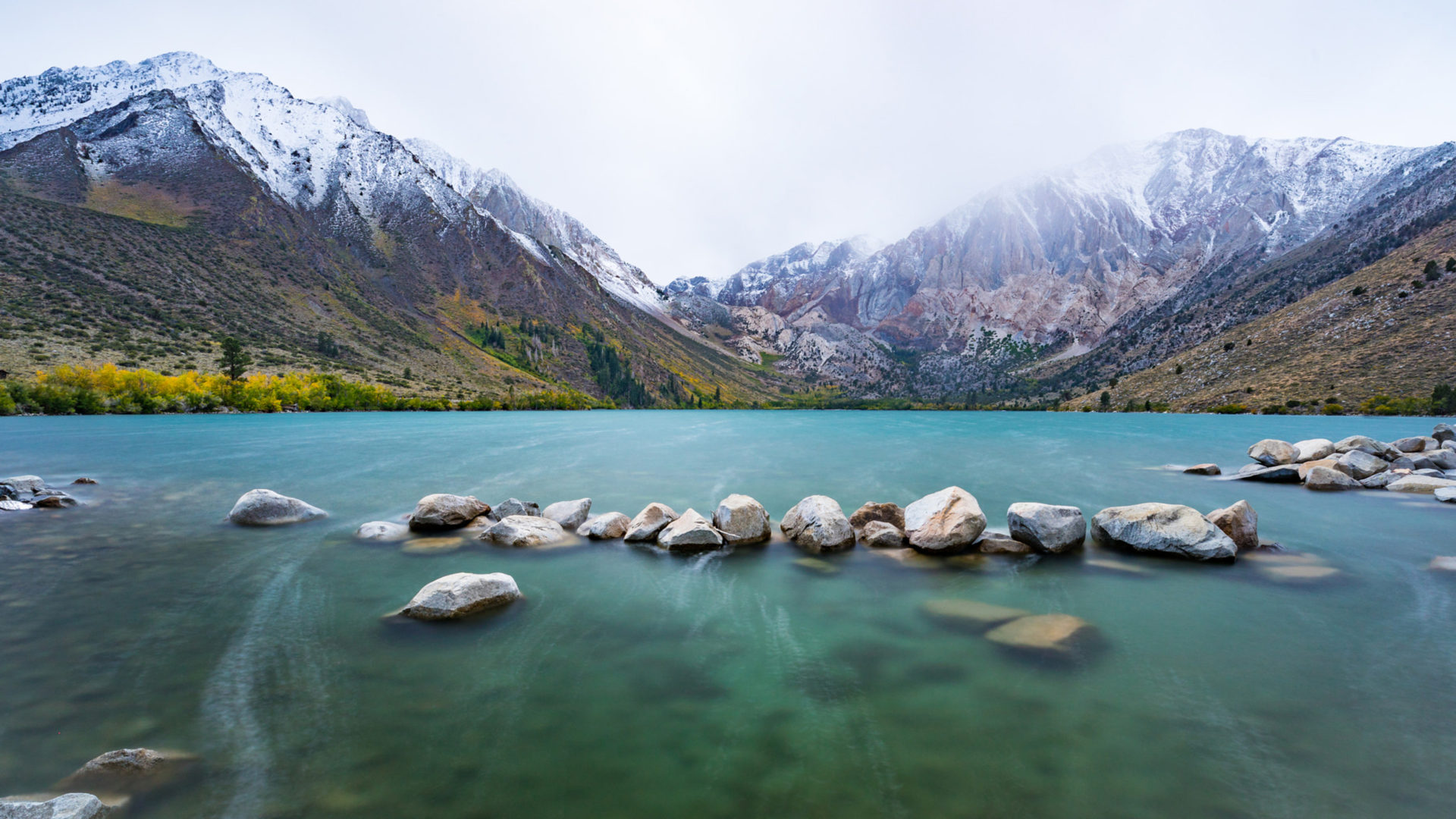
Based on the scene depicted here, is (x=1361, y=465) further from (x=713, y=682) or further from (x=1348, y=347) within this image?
(x=1348, y=347)

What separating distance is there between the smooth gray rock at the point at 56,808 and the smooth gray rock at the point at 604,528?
12.7m

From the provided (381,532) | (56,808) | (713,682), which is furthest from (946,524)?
(381,532)

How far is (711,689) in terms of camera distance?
358 inches

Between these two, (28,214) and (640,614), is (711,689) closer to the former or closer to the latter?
(640,614)

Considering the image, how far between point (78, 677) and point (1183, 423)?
116975 millimetres

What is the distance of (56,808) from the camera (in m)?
5.39

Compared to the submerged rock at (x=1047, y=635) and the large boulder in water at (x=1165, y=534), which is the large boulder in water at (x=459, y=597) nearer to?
the submerged rock at (x=1047, y=635)

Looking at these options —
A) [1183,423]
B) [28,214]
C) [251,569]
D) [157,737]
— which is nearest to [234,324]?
[28,214]

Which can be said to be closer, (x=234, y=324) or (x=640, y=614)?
(x=640, y=614)

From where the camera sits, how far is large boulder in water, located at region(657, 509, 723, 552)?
1689 cm

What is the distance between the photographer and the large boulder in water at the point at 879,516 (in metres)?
18.4

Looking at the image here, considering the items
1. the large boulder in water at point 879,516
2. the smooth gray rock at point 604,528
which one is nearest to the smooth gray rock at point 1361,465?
the large boulder in water at point 879,516

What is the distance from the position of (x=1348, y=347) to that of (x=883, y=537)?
5589 inches

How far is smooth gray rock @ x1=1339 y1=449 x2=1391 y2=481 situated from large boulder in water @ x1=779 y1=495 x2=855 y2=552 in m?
27.2
